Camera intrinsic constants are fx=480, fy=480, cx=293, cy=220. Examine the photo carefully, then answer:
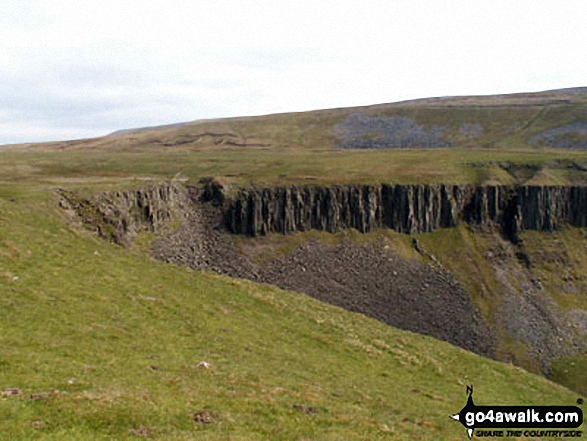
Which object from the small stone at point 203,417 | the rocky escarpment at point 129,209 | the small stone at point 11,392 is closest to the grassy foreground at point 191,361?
the small stone at point 203,417

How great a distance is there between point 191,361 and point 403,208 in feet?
257

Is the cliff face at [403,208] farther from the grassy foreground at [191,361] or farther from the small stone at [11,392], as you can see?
the small stone at [11,392]

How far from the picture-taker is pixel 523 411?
1237 inches

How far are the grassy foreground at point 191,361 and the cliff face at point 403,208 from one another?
45.6 meters

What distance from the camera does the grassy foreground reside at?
18344 mm

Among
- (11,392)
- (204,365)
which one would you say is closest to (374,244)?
(204,365)

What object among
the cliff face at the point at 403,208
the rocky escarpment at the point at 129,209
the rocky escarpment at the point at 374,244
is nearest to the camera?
the rocky escarpment at the point at 129,209

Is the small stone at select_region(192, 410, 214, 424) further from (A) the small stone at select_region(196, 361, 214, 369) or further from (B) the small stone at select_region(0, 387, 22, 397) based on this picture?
(A) the small stone at select_region(196, 361, 214, 369)

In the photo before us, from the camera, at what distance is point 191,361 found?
2717 cm

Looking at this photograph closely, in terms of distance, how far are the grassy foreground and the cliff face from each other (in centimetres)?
4565

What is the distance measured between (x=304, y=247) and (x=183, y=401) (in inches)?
2786

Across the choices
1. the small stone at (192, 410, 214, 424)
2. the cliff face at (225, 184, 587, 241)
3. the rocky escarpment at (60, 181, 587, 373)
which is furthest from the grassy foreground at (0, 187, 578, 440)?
the cliff face at (225, 184, 587, 241)

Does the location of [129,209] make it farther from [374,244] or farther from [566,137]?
[566,137]

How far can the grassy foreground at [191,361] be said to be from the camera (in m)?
18.3
